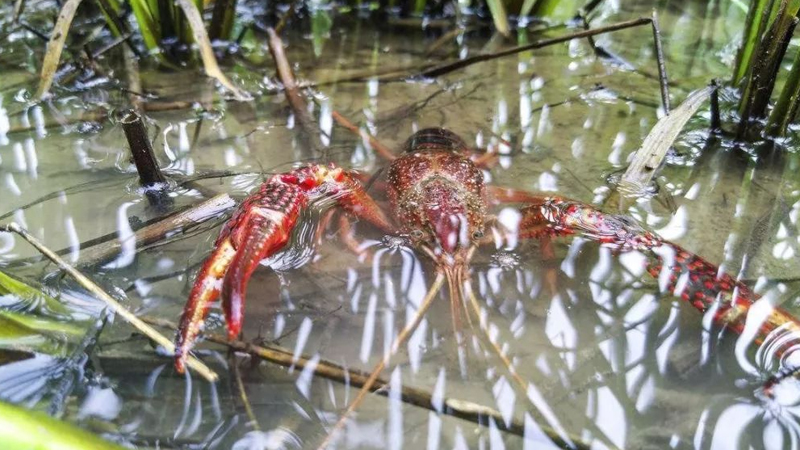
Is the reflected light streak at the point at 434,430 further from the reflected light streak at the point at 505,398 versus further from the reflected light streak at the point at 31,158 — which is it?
the reflected light streak at the point at 31,158

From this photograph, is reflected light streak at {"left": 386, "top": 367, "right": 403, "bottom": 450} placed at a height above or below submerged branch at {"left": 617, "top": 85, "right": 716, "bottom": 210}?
below

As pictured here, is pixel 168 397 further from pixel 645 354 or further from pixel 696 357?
pixel 696 357

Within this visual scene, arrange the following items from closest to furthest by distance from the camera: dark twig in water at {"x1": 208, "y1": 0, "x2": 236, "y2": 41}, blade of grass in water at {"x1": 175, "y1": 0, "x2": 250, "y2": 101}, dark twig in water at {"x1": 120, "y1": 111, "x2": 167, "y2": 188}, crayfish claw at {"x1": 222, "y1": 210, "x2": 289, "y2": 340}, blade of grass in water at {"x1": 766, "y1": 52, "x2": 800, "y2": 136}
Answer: crayfish claw at {"x1": 222, "y1": 210, "x2": 289, "y2": 340}, dark twig in water at {"x1": 120, "y1": 111, "x2": 167, "y2": 188}, blade of grass in water at {"x1": 766, "y1": 52, "x2": 800, "y2": 136}, blade of grass in water at {"x1": 175, "y1": 0, "x2": 250, "y2": 101}, dark twig in water at {"x1": 208, "y1": 0, "x2": 236, "y2": 41}

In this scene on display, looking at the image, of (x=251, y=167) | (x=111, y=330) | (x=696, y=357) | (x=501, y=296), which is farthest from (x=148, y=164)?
(x=696, y=357)

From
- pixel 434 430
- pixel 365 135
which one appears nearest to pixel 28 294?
pixel 434 430

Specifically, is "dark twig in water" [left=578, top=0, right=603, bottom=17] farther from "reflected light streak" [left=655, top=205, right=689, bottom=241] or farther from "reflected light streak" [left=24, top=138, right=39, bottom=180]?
"reflected light streak" [left=24, top=138, right=39, bottom=180]

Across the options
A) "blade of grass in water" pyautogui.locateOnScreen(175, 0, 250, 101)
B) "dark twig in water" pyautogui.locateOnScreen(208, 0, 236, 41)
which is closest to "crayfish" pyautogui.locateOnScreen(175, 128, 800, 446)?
"blade of grass in water" pyautogui.locateOnScreen(175, 0, 250, 101)
